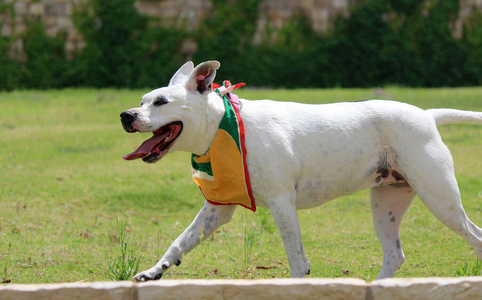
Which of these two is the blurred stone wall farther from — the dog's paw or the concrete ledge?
the concrete ledge

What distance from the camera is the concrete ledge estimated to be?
3.78 m

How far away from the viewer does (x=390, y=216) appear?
222 inches

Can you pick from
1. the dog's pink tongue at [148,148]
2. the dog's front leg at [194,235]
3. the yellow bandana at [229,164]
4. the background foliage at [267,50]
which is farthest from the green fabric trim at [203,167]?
the background foliage at [267,50]

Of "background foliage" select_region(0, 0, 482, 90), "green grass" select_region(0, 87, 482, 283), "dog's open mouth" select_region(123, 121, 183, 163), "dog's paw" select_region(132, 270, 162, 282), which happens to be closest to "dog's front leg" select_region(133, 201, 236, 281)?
"dog's paw" select_region(132, 270, 162, 282)

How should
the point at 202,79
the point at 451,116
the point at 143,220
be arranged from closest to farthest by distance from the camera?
1. the point at 202,79
2. the point at 451,116
3. the point at 143,220

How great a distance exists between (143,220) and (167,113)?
10.7ft

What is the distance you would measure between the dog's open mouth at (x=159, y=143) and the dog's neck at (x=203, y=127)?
6 cm

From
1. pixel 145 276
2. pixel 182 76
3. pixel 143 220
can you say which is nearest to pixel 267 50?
pixel 143 220

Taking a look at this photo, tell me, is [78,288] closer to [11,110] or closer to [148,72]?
[11,110]

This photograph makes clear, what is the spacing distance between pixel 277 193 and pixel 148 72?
14210 mm

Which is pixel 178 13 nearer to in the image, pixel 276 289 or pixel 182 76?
pixel 182 76

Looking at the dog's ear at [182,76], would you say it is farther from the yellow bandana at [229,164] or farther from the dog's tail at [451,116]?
the dog's tail at [451,116]

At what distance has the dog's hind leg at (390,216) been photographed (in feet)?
18.4

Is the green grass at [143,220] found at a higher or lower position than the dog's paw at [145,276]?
lower
